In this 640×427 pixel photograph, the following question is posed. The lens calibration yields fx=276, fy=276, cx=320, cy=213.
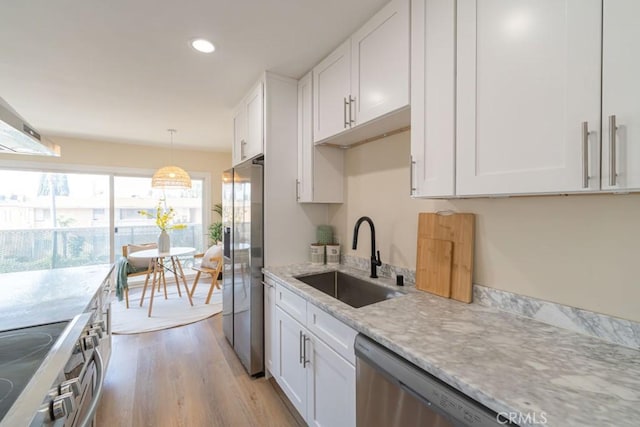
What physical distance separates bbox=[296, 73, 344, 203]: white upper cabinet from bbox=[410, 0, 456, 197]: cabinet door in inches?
38.1

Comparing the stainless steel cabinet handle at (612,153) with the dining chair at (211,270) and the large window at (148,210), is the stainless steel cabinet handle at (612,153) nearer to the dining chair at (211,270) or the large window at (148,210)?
the dining chair at (211,270)

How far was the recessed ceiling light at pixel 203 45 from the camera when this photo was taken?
5.79 ft

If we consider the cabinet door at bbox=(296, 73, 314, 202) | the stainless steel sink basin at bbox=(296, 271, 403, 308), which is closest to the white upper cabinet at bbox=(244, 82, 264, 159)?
the cabinet door at bbox=(296, 73, 314, 202)

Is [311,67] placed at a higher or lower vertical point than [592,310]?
higher

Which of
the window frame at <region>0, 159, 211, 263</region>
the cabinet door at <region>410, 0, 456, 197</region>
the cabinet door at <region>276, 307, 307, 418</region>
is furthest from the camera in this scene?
the window frame at <region>0, 159, 211, 263</region>

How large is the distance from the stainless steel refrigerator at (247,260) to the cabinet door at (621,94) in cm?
185

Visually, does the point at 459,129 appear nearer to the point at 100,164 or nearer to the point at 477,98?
the point at 477,98

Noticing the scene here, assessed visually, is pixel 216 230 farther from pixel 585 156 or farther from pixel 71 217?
pixel 585 156

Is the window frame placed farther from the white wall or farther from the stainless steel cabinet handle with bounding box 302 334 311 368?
the white wall

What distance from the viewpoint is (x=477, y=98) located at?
104cm

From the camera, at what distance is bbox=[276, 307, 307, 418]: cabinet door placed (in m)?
1.62

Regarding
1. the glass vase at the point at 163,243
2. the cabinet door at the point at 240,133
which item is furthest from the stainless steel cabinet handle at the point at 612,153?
the glass vase at the point at 163,243

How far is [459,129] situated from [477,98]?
0.12 metres

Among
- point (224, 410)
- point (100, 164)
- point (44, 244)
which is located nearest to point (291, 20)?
point (224, 410)
